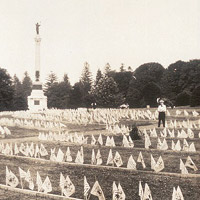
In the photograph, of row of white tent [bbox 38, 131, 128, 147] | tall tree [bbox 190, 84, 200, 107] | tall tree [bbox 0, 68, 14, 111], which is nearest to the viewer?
row of white tent [bbox 38, 131, 128, 147]

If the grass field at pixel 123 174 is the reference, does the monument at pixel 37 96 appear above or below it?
above

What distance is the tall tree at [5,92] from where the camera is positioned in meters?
69.0

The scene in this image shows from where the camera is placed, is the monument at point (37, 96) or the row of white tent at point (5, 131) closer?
the row of white tent at point (5, 131)

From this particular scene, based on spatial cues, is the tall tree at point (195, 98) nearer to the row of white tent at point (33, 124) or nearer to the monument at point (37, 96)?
the row of white tent at point (33, 124)

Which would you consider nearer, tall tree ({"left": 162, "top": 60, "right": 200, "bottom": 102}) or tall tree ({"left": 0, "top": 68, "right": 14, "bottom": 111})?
tall tree ({"left": 162, "top": 60, "right": 200, "bottom": 102})

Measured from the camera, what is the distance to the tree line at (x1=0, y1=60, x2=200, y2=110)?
212 ft

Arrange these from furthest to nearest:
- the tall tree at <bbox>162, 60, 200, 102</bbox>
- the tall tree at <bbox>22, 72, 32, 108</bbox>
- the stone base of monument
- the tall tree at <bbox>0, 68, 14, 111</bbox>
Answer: the tall tree at <bbox>22, 72, 32, 108</bbox>
the tall tree at <bbox>0, 68, 14, 111</bbox>
the tall tree at <bbox>162, 60, 200, 102</bbox>
the stone base of monument

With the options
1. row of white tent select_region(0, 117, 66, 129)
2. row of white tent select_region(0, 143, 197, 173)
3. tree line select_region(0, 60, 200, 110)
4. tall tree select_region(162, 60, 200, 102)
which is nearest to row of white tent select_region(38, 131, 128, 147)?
row of white tent select_region(0, 143, 197, 173)

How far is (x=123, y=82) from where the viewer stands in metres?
91.3

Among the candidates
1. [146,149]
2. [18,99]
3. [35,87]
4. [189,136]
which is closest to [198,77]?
[35,87]

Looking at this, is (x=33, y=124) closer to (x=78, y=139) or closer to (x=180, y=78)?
(x=78, y=139)

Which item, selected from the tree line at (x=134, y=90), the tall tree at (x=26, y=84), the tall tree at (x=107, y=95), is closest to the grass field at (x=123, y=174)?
the tree line at (x=134, y=90)

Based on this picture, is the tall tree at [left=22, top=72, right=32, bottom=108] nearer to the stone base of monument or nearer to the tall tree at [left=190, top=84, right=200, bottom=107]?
the stone base of monument

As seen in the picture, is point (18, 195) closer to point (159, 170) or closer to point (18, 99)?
point (159, 170)
